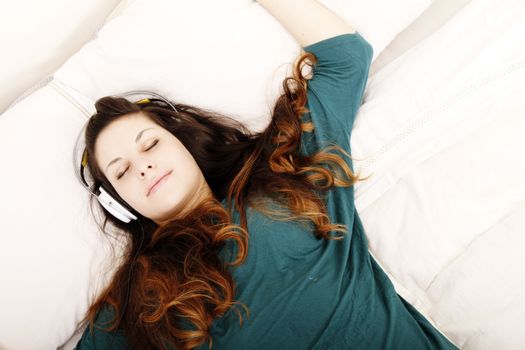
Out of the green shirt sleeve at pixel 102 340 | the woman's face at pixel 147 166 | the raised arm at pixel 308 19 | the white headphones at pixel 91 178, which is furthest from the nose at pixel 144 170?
the raised arm at pixel 308 19

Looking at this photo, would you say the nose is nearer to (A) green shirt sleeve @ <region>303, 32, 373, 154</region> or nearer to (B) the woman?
(B) the woman

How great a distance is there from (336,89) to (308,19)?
Result: 0.21m

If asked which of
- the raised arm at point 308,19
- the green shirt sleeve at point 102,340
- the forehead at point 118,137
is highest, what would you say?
the raised arm at point 308,19

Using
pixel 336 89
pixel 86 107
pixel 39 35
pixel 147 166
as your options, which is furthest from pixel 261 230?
pixel 39 35

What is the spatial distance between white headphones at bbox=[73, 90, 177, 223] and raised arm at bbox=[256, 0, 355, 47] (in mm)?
405

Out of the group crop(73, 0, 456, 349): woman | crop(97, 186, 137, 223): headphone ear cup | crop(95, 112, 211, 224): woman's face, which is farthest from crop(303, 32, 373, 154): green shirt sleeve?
crop(97, 186, 137, 223): headphone ear cup

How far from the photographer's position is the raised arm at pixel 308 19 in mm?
1020

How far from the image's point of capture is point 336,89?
1.01 metres

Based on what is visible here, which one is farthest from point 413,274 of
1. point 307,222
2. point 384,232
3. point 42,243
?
point 42,243

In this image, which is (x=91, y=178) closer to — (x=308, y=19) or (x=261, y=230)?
(x=261, y=230)

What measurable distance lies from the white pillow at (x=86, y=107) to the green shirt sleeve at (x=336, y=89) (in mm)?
97

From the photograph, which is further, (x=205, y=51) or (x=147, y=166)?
(x=205, y=51)

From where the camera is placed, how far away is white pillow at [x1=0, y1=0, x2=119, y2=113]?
3.20 feet

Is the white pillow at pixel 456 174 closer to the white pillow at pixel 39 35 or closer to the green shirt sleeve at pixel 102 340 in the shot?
the green shirt sleeve at pixel 102 340
